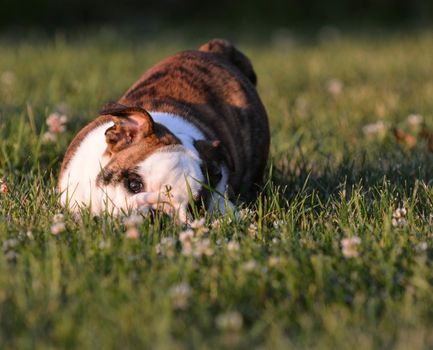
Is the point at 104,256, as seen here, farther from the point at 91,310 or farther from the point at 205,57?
the point at 205,57

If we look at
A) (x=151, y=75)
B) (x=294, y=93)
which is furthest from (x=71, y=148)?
(x=294, y=93)

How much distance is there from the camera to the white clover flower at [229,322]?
2721mm

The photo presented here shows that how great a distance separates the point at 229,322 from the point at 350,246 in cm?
85

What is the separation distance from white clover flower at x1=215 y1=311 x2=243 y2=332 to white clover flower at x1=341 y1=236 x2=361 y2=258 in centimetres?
70

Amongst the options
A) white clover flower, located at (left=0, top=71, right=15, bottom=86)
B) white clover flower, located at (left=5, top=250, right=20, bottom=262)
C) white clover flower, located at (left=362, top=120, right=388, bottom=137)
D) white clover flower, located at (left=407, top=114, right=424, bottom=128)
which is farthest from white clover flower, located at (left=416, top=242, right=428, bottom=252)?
white clover flower, located at (left=0, top=71, right=15, bottom=86)

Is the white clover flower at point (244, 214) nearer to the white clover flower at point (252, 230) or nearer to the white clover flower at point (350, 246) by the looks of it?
the white clover flower at point (252, 230)

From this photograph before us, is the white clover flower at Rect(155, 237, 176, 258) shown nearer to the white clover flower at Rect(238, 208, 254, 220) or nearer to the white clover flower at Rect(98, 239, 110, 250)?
the white clover flower at Rect(98, 239, 110, 250)

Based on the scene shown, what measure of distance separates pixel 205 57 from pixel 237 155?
767 millimetres

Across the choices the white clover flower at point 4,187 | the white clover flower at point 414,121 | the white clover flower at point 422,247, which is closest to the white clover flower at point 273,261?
the white clover flower at point 422,247

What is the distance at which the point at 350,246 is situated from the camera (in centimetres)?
338

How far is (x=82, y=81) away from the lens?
8.12 metres

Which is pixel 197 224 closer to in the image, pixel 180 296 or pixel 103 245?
pixel 103 245

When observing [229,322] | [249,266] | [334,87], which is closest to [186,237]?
[249,266]

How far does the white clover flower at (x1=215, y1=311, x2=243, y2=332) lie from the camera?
2.72 metres
